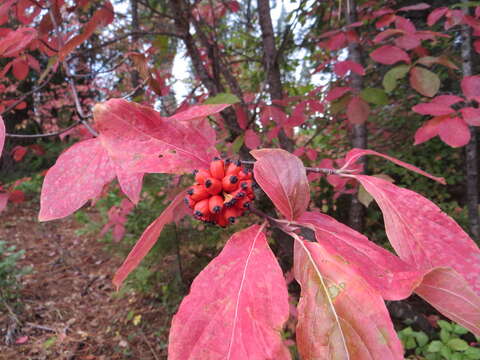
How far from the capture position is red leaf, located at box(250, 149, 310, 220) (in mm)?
486

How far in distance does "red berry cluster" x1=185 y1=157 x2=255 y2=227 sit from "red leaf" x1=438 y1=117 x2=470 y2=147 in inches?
38.1

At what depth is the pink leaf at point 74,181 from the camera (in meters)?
0.55

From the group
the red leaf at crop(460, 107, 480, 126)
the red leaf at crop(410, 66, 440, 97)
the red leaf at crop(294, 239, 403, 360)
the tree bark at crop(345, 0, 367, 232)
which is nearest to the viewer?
the red leaf at crop(294, 239, 403, 360)

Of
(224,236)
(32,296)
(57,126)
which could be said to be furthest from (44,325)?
(57,126)

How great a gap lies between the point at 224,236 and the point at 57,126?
5.81 meters

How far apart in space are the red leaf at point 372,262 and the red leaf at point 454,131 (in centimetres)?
83

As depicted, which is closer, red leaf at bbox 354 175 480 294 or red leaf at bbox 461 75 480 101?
red leaf at bbox 354 175 480 294

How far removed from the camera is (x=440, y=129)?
3.77ft

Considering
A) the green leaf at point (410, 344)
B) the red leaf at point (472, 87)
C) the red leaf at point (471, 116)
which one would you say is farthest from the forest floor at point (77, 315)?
the red leaf at point (472, 87)

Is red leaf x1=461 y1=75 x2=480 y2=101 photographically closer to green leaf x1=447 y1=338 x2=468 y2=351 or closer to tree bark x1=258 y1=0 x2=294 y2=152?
tree bark x1=258 y1=0 x2=294 y2=152

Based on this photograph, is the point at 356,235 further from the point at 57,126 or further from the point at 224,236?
the point at 57,126

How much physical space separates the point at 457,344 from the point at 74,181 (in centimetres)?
194

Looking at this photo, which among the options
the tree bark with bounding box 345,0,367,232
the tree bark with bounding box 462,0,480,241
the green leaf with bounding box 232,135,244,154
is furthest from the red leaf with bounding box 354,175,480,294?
the tree bark with bounding box 462,0,480,241

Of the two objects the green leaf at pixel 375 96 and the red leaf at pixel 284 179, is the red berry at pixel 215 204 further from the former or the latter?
the green leaf at pixel 375 96
